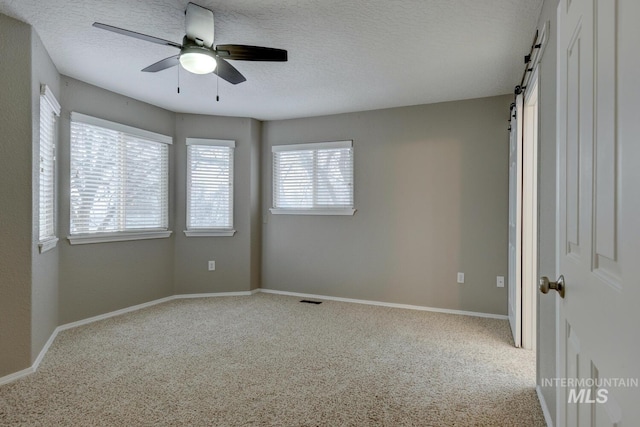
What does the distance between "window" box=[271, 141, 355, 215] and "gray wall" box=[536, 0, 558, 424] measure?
8.85ft

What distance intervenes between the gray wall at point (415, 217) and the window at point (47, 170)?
2653 millimetres

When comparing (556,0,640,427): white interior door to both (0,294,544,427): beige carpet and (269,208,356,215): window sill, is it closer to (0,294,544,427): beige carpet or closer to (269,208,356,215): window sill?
(0,294,544,427): beige carpet

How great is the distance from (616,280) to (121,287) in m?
4.47

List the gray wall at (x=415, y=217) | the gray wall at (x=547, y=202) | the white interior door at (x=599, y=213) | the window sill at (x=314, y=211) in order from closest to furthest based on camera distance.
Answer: the white interior door at (x=599, y=213) → the gray wall at (x=547, y=202) → the gray wall at (x=415, y=217) → the window sill at (x=314, y=211)

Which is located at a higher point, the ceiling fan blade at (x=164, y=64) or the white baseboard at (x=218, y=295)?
the ceiling fan blade at (x=164, y=64)

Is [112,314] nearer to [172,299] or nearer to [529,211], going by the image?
[172,299]

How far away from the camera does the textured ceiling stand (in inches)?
92.0

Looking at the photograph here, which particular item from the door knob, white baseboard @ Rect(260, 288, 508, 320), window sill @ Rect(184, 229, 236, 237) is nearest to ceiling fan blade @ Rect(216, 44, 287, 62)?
the door knob

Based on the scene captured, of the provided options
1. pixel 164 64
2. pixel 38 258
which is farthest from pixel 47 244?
pixel 164 64

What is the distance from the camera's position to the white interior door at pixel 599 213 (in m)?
0.62

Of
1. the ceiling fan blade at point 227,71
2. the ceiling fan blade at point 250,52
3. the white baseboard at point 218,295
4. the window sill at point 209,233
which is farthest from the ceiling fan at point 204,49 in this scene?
the white baseboard at point 218,295

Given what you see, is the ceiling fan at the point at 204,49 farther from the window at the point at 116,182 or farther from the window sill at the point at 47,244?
the window at the point at 116,182

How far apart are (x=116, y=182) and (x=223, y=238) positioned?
1.49 meters

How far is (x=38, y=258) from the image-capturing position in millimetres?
2834
